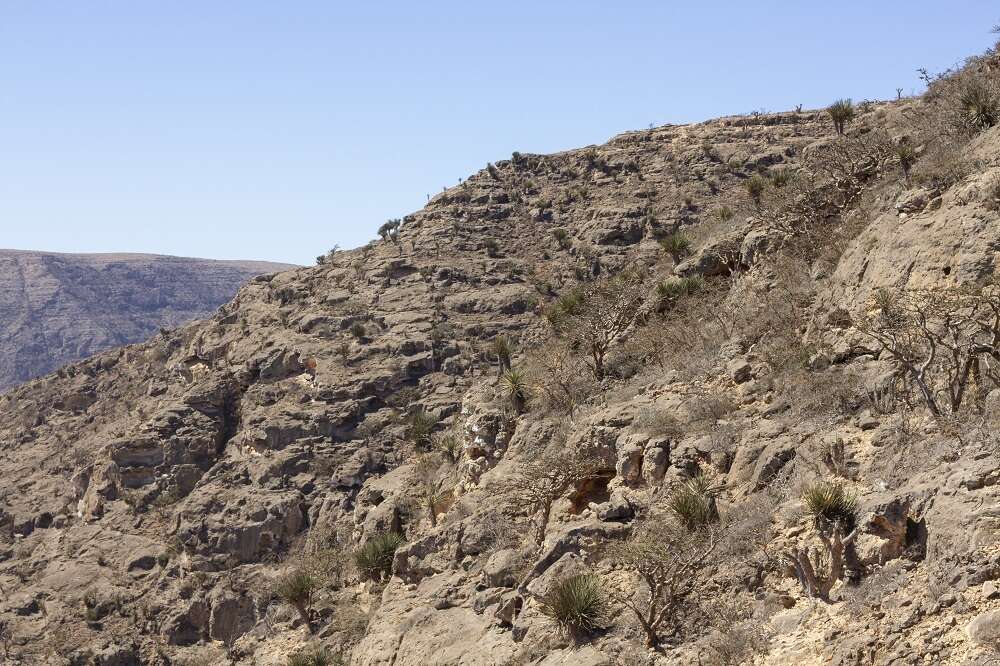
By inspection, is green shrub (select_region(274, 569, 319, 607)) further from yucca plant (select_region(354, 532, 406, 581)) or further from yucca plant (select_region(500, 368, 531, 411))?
yucca plant (select_region(500, 368, 531, 411))

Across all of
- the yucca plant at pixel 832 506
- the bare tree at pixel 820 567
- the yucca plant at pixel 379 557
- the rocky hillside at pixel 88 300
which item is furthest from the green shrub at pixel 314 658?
the rocky hillside at pixel 88 300

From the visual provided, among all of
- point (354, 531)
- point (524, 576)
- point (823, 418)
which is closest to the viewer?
point (823, 418)

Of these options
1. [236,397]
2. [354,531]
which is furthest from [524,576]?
[236,397]

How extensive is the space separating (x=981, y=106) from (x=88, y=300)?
13348 centimetres

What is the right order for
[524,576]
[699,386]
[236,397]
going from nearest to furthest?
[524,576] → [699,386] → [236,397]

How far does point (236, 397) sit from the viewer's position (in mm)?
36188

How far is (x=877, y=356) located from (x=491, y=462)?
9.05 m

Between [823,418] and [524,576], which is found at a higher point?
[823,418]

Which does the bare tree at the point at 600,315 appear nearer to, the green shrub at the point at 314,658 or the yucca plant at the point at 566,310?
the yucca plant at the point at 566,310

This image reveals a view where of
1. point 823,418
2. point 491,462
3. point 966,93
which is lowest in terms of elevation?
point 491,462

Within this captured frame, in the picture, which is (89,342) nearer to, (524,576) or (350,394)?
(350,394)

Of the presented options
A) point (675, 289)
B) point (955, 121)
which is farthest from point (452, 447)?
point (955, 121)

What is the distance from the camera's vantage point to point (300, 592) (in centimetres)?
2166

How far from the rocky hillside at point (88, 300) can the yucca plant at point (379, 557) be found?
323 ft
